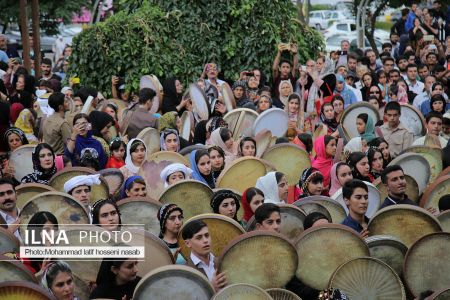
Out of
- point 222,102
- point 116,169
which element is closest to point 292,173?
point 116,169

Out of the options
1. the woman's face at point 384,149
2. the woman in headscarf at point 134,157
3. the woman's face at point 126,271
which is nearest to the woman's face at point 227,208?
the woman's face at point 126,271

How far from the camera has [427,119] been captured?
1359cm

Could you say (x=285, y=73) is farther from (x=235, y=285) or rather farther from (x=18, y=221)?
(x=235, y=285)

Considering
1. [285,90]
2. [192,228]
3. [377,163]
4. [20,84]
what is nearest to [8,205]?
[192,228]

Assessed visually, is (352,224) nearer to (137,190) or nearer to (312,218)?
(312,218)

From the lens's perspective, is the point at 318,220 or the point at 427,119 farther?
the point at 427,119

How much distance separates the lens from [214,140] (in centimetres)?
1243

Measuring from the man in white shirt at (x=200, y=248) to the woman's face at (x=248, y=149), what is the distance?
3.73 m

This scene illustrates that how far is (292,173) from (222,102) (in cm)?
304

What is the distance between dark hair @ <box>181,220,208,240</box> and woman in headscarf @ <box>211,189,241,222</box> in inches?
45.1

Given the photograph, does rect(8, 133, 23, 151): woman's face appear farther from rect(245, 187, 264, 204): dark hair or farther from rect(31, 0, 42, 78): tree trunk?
rect(31, 0, 42, 78): tree trunk

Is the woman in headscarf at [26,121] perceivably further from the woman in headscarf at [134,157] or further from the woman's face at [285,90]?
the woman's face at [285,90]

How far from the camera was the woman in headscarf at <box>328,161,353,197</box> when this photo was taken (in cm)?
1071

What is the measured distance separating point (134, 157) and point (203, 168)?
77cm
